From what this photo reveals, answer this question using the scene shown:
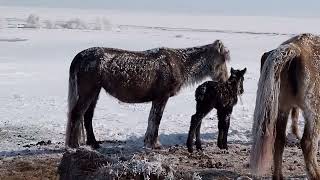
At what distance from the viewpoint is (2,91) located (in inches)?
680

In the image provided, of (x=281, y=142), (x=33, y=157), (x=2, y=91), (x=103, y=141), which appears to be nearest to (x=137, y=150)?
(x=103, y=141)

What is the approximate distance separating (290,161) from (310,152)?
231 centimetres

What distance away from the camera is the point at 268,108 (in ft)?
18.4

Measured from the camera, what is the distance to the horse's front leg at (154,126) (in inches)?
372

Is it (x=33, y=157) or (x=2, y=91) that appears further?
(x=2, y=91)

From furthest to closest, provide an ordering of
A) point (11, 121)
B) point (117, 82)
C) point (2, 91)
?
point (2, 91) < point (11, 121) < point (117, 82)

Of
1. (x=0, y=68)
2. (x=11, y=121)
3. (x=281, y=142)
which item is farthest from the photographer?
(x=0, y=68)

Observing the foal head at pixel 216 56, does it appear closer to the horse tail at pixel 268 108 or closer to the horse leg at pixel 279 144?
the horse leg at pixel 279 144

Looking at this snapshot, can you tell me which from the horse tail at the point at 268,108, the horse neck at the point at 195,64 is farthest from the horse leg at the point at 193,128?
the horse tail at the point at 268,108

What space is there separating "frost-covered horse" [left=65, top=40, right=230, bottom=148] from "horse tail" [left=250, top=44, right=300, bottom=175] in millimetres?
3900

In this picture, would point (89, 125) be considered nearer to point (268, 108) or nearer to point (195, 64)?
point (195, 64)

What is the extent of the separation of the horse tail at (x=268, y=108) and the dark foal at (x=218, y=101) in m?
3.46

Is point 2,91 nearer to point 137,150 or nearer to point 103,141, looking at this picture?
point 103,141

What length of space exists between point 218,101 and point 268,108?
12.2 ft
